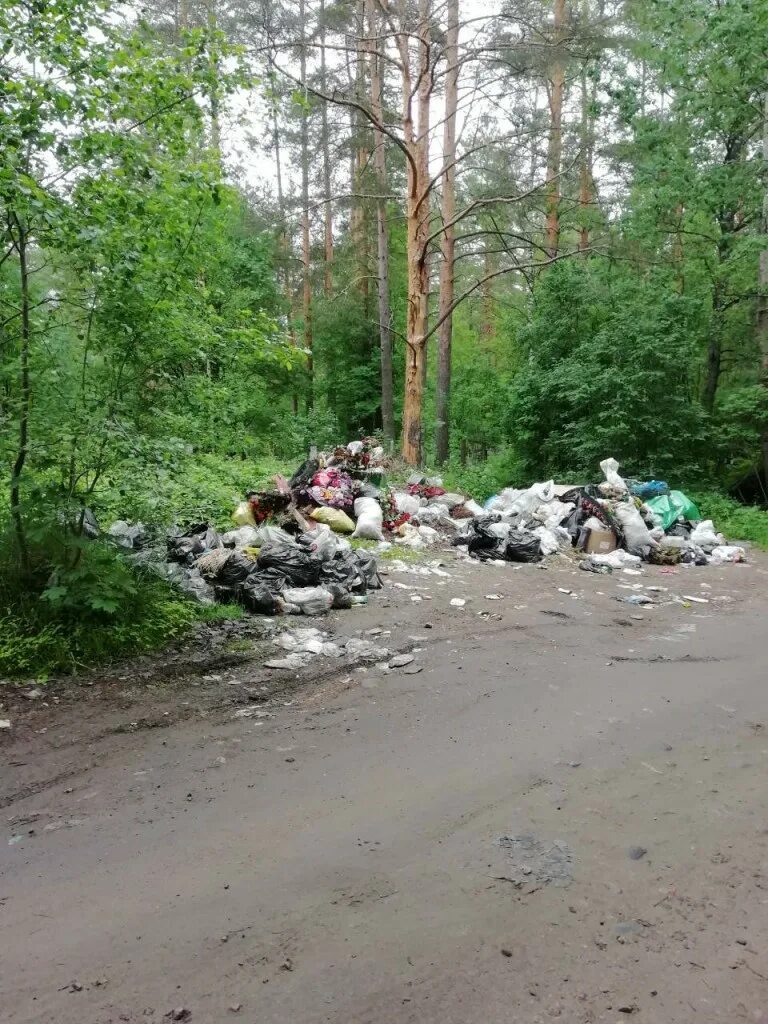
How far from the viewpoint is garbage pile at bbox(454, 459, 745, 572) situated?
318 inches

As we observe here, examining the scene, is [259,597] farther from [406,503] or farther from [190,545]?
[406,503]

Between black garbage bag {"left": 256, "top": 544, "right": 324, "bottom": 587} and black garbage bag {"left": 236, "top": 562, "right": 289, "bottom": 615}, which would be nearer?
black garbage bag {"left": 236, "top": 562, "right": 289, "bottom": 615}

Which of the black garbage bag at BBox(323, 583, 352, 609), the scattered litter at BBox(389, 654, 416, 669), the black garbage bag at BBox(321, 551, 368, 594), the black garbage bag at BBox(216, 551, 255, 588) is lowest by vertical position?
the scattered litter at BBox(389, 654, 416, 669)

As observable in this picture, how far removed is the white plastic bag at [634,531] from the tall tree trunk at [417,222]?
16.7ft

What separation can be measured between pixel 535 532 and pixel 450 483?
4.16 meters

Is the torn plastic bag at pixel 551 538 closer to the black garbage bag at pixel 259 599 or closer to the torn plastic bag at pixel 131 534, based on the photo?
the black garbage bag at pixel 259 599

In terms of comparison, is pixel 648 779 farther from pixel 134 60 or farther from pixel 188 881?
pixel 134 60

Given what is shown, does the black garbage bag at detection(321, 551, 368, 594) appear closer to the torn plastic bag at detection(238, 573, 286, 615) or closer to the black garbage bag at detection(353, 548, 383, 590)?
the black garbage bag at detection(353, 548, 383, 590)

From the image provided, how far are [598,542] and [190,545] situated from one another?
5443 mm

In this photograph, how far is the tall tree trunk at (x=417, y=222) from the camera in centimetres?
1095

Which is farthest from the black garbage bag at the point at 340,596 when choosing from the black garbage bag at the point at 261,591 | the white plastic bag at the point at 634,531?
the white plastic bag at the point at 634,531

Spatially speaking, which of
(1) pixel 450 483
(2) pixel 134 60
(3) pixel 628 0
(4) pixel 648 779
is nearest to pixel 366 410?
(1) pixel 450 483

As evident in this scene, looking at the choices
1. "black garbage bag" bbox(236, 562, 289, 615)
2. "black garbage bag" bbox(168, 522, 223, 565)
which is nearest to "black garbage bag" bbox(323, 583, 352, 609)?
"black garbage bag" bbox(236, 562, 289, 615)

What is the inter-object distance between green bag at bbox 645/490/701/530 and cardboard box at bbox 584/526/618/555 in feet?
4.32
